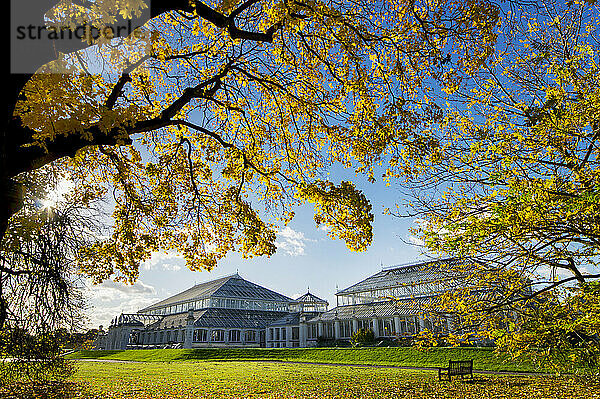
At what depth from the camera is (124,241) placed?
31.6 ft

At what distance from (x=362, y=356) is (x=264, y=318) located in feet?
92.9

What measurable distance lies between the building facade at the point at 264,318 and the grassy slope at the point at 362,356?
616 cm

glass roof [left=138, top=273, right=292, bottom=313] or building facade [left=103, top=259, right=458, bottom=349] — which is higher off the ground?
glass roof [left=138, top=273, right=292, bottom=313]

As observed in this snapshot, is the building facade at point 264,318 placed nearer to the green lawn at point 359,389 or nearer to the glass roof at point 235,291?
the glass roof at point 235,291

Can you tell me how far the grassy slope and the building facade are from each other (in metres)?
6.16

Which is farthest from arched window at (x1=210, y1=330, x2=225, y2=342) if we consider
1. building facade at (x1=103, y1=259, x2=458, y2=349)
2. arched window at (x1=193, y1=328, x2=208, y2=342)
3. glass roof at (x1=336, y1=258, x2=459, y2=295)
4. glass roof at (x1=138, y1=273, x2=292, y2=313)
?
glass roof at (x1=336, y1=258, x2=459, y2=295)

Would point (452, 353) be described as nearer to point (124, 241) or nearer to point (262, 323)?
point (124, 241)

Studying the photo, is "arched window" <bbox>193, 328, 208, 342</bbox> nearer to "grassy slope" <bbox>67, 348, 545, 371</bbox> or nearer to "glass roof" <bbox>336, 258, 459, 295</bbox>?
"grassy slope" <bbox>67, 348, 545, 371</bbox>

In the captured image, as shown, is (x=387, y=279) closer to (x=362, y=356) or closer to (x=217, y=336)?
(x=362, y=356)

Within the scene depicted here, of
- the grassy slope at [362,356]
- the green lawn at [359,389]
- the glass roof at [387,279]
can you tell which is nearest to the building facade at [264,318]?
the glass roof at [387,279]

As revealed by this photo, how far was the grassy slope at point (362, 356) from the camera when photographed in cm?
2186

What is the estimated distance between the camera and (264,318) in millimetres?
54688

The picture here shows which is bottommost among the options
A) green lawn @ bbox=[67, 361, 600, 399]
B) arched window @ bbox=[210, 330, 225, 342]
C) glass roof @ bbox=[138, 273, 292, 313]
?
arched window @ bbox=[210, 330, 225, 342]

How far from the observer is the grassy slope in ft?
71.7
